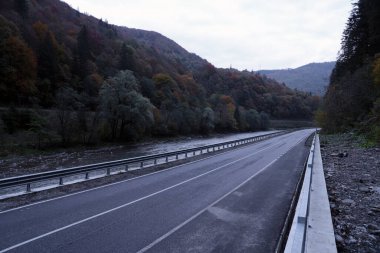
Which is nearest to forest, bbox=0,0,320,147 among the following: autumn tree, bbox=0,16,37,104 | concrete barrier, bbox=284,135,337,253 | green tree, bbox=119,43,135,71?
autumn tree, bbox=0,16,37,104

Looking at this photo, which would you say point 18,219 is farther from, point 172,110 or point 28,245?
point 172,110

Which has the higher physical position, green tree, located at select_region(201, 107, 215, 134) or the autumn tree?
the autumn tree

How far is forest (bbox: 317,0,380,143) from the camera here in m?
39.5

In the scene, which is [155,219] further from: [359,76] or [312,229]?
[359,76]

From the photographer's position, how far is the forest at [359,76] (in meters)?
39.5

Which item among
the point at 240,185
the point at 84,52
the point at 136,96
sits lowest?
the point at 240,185

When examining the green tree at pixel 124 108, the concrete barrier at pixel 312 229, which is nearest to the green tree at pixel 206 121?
the green tree at pixel 124 108

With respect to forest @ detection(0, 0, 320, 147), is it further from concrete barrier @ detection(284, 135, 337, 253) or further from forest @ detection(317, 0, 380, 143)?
concrete barrier @ detection(284, 135, 337, 253)

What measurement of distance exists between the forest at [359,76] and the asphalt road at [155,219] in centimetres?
2032

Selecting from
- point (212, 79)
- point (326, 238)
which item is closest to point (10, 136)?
point (326, 238)

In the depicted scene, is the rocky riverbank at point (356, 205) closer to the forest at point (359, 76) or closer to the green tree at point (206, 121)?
the forest at point (359, 76)

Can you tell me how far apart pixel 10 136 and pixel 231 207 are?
37561 mm

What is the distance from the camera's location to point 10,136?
4041 centimetres

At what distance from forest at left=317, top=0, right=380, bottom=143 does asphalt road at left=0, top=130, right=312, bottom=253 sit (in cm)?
2032
